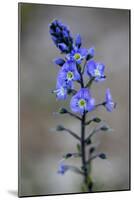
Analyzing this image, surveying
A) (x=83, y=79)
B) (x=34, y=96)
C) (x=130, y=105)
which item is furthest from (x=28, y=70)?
(x=130, y=105)

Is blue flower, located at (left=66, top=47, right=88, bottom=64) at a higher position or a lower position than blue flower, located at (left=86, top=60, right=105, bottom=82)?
higher

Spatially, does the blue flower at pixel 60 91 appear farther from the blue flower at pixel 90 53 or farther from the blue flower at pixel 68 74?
the blue flower at pixel 90 53

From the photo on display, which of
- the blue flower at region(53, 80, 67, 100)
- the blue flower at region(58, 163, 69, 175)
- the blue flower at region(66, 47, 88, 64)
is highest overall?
the blue flower at region(66, 47, 88, 64)

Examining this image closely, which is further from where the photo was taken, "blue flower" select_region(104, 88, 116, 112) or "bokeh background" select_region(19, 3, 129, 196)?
"blue flower" select_region(104, 88, 116, 112)

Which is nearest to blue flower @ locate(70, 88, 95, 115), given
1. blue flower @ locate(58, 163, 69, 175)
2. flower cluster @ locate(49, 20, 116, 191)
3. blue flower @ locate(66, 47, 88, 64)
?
flower cluster @ locate(49, 20, 116, 191)

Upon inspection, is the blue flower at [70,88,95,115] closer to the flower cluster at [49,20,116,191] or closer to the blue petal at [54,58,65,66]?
the flower cluster at [49,20,116,191]

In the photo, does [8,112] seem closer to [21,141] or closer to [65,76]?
[21,141]

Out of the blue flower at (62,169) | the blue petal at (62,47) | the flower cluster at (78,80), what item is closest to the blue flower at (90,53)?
the flower cluster at (78,80)
